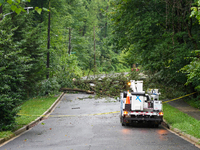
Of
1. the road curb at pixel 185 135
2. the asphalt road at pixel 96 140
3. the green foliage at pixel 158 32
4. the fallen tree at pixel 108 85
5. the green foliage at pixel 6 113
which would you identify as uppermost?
the green foliage at pixel 158 32

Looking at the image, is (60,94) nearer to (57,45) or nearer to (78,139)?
(57,45)

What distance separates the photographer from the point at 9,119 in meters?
11.2

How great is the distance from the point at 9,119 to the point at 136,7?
46.7ft

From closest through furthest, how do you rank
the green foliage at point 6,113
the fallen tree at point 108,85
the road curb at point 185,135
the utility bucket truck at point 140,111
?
the road curb at point 185,135 → the green foliage at point 6,113 → the utility bucket truck at point 140,111 → the fallen tree at point 108,85

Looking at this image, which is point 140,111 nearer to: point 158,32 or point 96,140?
point 96,140

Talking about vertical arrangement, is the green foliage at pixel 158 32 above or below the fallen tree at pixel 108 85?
above

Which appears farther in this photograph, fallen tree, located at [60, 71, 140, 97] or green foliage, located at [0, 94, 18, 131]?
fallen tree, located at [60, 71, 140, 97]

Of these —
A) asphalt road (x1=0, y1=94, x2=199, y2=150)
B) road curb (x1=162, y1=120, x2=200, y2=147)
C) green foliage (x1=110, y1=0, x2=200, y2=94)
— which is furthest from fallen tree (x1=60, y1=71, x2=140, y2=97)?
asphalt road (x1=0, y1=94, x2=199, y2=150)

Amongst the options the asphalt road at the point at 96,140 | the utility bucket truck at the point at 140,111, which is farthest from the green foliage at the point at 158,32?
the asphalt road at the point at 96,140

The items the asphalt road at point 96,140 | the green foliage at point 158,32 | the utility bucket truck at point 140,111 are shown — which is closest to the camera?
the asphalt road at point 96,140

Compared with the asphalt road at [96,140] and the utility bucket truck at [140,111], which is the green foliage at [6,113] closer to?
the asphalt road at [96,140]

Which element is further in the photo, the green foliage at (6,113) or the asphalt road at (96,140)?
the green foliage at (6,113)

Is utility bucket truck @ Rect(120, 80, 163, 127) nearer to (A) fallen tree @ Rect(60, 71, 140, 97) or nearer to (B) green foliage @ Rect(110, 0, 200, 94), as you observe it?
(B) green foliage @ Rect(110, 0, 200, 94)

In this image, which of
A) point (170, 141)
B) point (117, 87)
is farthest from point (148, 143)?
point (117, 87)
